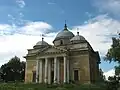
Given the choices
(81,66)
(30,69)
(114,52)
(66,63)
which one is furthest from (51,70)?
(114,52)

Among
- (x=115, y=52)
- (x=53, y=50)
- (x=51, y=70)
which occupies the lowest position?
(x=51, y=70)

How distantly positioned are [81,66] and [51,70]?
633 cm

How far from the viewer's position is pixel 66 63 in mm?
43562

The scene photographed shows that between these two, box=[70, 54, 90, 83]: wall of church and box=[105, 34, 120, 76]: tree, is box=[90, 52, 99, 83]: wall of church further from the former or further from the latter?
box=[105, 34, 120, 76]: tree

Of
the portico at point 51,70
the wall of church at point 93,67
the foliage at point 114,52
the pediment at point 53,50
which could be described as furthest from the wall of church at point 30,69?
the foliage at point 114,52

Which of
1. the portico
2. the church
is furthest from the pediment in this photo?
the portico

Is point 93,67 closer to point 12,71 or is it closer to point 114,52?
point 114,52

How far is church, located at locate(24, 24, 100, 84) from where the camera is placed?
43125 mm

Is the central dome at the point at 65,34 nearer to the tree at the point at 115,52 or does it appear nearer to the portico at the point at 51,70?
the portico at the point at 51,70

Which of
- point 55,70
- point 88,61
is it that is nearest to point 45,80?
point 55,70

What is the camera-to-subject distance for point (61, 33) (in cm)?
5072

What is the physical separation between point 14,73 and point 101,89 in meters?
41.6

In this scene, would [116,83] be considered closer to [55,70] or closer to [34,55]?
[55,70]

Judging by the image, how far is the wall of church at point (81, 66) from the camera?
4253 centimetres
